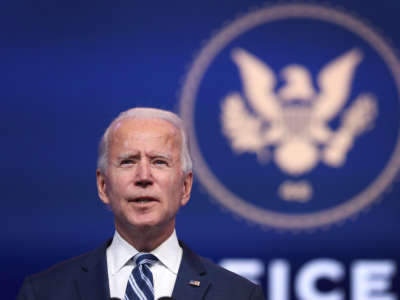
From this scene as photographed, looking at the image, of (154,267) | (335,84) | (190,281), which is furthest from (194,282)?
(335,84)

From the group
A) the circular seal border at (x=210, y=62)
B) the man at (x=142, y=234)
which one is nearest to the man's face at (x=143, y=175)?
the man at (x=142, y=234)

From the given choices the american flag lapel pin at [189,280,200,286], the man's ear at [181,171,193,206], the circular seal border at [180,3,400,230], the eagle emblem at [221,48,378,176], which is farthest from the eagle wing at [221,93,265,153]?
the american flag lapel pin at [189,280,200,286]

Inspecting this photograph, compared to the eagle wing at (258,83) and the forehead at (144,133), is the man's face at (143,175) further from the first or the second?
the eagle wing at (258,83)

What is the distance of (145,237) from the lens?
199 centimetres

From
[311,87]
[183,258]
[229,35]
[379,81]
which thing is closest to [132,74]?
[229,35]

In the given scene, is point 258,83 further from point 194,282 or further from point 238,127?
point 194,282

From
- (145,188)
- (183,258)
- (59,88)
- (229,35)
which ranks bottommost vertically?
(183,258)

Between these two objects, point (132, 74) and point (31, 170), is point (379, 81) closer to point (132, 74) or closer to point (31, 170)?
point (132, 74)

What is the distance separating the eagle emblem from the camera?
3.91 m

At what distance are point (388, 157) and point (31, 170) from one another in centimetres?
190

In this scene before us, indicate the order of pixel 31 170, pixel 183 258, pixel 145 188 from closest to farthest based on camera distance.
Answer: pixel 145 188
pixel 183 258
pixel 31 170

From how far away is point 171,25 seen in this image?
394cm

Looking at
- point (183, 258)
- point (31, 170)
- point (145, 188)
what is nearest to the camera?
point (145, 188)

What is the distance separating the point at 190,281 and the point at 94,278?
10.4 inches
